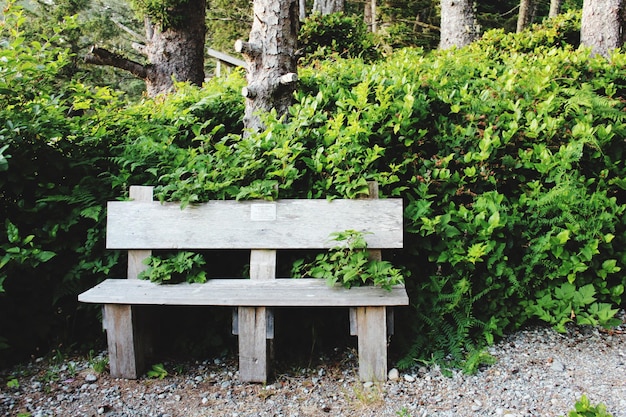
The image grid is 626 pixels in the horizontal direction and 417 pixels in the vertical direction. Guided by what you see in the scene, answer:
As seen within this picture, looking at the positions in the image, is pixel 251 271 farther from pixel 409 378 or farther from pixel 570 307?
pixel 570 307

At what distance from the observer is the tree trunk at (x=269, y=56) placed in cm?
402

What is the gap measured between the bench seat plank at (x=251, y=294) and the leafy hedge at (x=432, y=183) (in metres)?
0.42

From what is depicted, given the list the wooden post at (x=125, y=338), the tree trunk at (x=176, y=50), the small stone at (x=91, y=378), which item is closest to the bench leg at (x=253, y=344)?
the wooden post at (x=125, y=338)

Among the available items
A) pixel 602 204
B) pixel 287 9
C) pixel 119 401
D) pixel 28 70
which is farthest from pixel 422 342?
pixel 28 70

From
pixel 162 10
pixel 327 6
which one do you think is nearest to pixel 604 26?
pixel 162 10

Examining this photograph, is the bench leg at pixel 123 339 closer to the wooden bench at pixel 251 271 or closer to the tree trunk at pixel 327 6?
the wooden bench at pixel 251 271

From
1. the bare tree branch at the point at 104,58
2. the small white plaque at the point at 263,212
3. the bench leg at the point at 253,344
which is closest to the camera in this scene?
the bench leg at the point at 253,344

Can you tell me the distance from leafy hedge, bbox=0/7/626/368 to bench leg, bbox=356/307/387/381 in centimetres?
24

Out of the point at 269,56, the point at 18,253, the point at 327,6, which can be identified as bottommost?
the point at 18,253

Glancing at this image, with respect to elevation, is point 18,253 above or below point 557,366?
above

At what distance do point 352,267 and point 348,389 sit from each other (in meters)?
0.73

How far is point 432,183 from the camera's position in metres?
3.43

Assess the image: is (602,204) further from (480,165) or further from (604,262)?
(480,165)

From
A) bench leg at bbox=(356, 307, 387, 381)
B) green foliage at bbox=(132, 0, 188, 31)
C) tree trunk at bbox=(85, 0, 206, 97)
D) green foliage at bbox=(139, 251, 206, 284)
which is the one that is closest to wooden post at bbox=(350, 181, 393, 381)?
bench leg at bbox=(356, 307, 387, 381)
